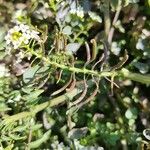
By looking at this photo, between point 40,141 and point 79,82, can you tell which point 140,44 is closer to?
point 79,82

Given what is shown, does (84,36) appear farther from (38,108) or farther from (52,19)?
(38,108)

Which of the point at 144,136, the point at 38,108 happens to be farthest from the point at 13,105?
the point at 144,136

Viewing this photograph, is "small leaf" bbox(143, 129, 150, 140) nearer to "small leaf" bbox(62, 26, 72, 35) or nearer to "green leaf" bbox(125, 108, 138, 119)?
"green leaf" bbox(125, 108, 138, 119)

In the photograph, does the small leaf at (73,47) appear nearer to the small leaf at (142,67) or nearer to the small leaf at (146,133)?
the small leaf at (142,67)

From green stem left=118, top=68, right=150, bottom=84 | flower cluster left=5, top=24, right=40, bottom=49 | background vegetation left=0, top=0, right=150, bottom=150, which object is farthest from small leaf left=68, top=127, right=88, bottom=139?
flower cluster left=5, top=24, right=40, bottom=49

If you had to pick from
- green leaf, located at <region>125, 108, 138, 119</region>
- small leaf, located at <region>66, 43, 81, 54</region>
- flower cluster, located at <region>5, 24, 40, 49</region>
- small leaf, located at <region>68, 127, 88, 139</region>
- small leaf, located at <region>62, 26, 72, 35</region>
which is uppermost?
flower cluster, located at <region>5, 24, 40, 49</region>

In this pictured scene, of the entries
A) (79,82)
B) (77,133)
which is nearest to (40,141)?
(77,133)

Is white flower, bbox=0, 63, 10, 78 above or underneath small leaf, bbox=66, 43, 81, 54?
underneath
